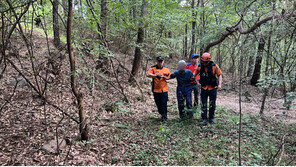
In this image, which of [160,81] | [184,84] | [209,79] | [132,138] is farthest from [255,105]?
[132,138]

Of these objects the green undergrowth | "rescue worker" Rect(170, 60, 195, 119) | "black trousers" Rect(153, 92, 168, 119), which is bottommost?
the green undergrowth

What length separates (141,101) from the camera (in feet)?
25.4

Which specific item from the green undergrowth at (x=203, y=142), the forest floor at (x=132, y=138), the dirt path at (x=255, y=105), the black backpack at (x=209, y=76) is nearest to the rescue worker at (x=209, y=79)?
the black backpack at (x=209, y=76)

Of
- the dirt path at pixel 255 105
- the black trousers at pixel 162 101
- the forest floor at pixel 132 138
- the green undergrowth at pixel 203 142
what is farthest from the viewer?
the dirt path at pixel 255 105

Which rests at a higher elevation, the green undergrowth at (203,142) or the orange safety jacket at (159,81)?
the orange safety jacket at (159,81)

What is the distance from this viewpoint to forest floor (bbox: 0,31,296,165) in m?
3.42

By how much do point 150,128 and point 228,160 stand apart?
2.20 metres

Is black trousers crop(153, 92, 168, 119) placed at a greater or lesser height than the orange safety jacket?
lesser

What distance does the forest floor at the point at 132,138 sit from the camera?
11.2ft

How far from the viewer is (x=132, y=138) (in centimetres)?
439

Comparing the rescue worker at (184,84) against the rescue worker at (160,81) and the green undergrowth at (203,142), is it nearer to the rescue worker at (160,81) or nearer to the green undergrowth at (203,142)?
the rescue worker at (160,81)

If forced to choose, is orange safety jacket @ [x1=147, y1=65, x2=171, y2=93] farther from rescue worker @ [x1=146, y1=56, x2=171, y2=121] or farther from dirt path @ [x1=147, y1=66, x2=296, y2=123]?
dirt path @ [x1=147, y1=66, x2=296, y2=123]

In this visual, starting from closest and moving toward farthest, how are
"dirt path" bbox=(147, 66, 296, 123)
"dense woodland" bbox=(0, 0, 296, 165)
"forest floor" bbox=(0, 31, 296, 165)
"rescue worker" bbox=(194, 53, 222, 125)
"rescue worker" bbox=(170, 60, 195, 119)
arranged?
"dense woodland" bbox=(0, 0, 296, 165) < "forest floor" bbox=(0, 31, 296, 165) < "rescue worker" bbox=(194, 53, 222, 125) < "rescue worker" bbox=(170, 60, 195, 119) < "dirt path" bbox=(147, 66, 296, 123)

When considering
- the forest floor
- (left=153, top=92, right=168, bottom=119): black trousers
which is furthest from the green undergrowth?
(left=153, top=92, right=168, bottom=119): black trousers
